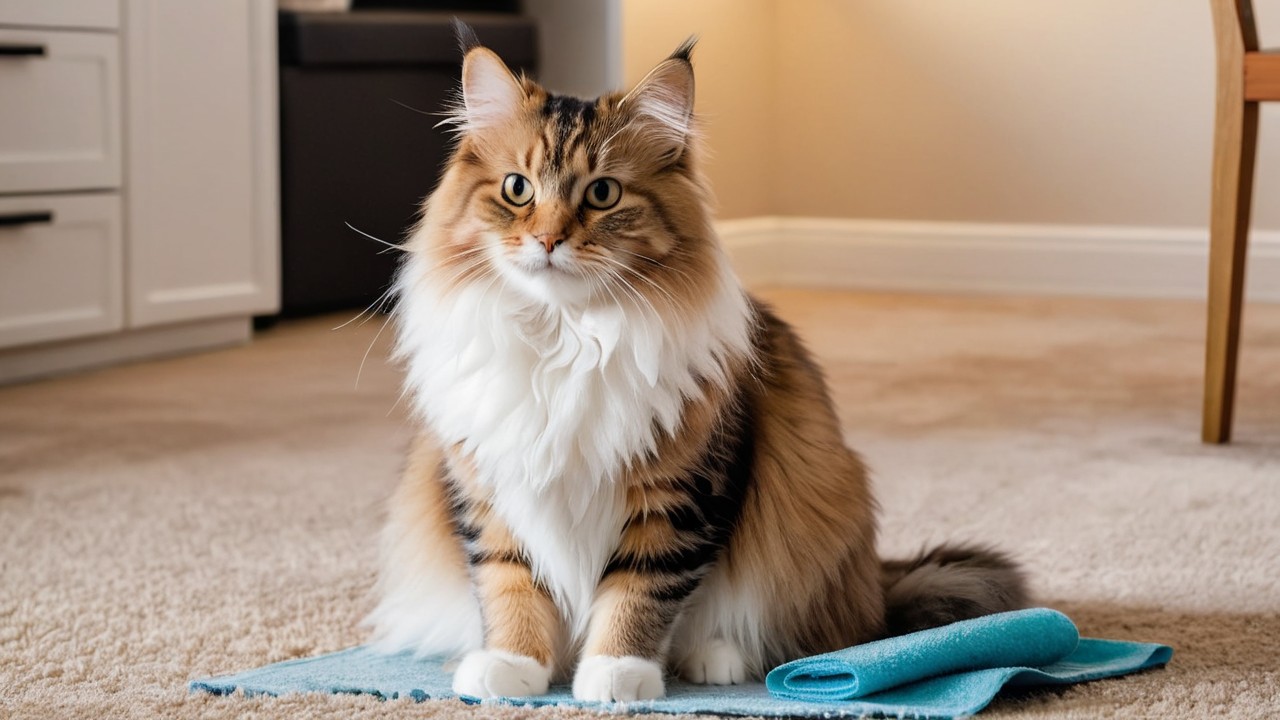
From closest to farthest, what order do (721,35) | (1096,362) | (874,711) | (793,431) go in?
(874,711) < (793,431) < (1096,362) < (721,35)

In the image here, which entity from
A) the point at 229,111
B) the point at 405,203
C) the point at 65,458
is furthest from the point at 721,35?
the point at 65,458

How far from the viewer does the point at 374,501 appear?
7.20 ft

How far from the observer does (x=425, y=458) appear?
1.50 metres

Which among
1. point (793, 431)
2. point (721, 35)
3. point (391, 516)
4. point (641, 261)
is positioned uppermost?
point (721, 35)

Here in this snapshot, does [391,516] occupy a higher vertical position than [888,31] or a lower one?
lower

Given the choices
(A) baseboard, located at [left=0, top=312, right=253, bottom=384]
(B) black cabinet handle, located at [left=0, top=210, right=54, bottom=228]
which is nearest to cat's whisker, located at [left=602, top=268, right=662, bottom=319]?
(B) black cabinet handle, located at [left=0, top=210, right=54, bottom=228]

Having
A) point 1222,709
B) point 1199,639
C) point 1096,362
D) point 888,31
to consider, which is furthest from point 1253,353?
point 1222,709

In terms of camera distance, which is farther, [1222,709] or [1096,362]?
[1096,362]

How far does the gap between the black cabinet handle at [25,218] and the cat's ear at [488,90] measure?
1.91 metres

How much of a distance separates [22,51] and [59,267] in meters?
0.46

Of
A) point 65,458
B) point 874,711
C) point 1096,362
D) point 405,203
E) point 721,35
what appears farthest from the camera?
point 721,35

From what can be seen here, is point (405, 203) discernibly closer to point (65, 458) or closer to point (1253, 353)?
point (65, 458)

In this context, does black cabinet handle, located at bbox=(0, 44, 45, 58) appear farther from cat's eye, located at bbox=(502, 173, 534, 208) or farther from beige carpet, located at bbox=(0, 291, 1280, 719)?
cat's eye, located at bbox=(502, 173, 534, 208)

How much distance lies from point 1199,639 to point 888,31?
3403 millimetres
